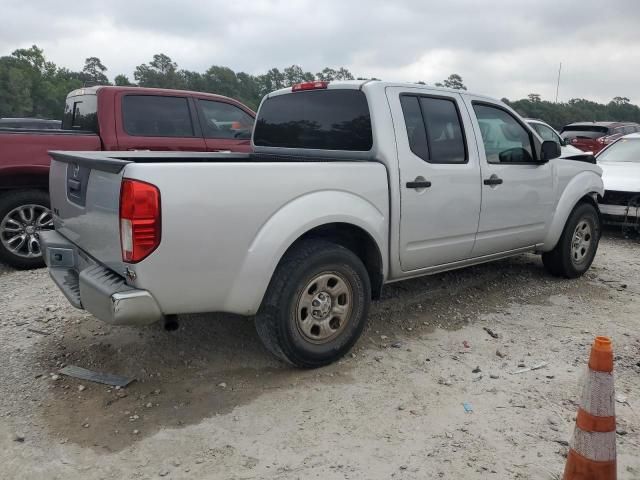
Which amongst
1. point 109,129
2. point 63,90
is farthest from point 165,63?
point 109,129

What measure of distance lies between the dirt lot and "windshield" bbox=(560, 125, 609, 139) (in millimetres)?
12670

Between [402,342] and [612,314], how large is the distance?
202cm

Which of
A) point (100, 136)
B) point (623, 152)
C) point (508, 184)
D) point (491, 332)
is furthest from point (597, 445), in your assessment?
point (623, 152)

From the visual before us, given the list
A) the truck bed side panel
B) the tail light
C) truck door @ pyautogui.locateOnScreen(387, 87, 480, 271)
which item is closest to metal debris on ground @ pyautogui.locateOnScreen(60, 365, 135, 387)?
the tail light

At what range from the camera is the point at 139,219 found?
2721 millimetres

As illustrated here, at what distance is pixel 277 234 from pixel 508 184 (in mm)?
2394

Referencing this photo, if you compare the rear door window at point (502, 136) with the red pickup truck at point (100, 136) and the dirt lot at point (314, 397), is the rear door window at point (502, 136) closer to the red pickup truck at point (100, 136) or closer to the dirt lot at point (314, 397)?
the dirt lot at point (314, 397)

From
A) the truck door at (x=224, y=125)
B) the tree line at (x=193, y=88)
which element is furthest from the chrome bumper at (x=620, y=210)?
the tree line at (x=193, y=88)

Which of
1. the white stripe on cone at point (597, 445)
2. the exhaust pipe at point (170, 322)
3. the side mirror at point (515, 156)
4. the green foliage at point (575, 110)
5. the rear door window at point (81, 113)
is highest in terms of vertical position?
the green foliage at point (575, 110)

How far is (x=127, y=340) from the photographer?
3967mm

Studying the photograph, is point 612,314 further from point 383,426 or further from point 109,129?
point 109,129

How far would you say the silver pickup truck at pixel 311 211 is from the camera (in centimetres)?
283

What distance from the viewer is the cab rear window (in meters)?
3.90

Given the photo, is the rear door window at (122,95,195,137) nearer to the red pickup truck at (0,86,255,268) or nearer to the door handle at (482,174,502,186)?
the red pickup truck at (0,86,255,268)
